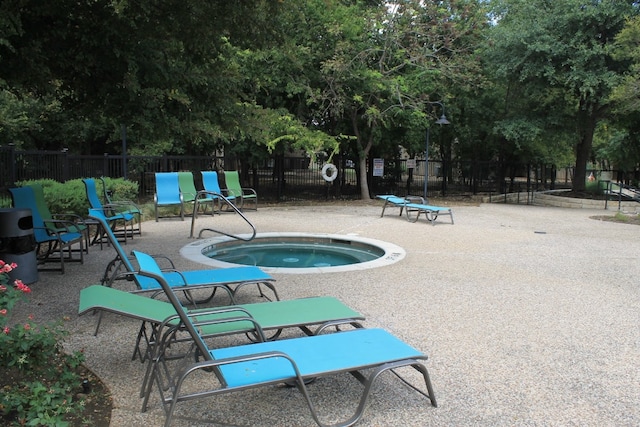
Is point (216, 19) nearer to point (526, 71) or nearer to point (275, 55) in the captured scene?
point (275, 55)

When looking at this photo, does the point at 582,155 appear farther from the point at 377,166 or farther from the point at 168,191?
the point at 168,191

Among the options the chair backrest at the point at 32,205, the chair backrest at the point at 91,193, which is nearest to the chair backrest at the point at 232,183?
the chair backrest at the point at 91,193

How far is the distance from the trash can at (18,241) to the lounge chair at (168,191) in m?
6.27

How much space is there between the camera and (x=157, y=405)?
3.17 metres

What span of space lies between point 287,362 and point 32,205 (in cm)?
543

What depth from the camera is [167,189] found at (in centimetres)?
1252

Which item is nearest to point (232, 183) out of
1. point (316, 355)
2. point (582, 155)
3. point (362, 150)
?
point (362, 150)

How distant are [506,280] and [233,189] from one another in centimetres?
945

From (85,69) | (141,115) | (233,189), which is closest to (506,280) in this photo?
(141,115)

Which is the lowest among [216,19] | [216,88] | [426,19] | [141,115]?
[141,115]

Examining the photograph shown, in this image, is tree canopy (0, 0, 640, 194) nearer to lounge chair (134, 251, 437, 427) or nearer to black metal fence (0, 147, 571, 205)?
black metal fence (0, 147, 571, 205)

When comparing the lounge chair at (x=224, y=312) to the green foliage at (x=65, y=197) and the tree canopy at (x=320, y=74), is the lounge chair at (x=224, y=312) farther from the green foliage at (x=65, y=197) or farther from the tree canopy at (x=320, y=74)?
the green foliage at (x=65, y=197)

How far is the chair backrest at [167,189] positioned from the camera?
12.4 m

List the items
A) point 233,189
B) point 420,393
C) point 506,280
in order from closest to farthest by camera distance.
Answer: point 420,393, point 506,280, point 233,189
